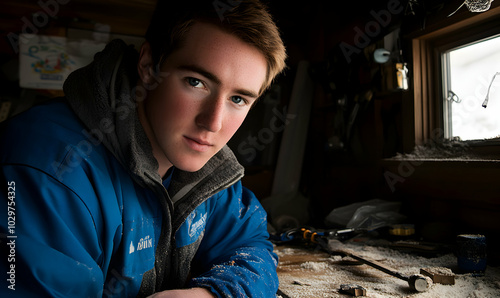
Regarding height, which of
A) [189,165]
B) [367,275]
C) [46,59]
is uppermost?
[46,59]

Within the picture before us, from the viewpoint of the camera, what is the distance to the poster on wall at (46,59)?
2.39 metres

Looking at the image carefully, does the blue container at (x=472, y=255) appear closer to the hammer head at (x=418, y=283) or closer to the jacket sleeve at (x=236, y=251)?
the hammer head at (x=418, y=283)

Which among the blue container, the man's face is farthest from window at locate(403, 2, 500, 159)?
the man's face

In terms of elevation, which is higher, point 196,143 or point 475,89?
point 475,89

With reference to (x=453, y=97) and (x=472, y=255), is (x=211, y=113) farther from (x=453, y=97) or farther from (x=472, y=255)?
(x=453, y=97)

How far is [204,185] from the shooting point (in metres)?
1.02

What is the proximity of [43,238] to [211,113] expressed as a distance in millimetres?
435

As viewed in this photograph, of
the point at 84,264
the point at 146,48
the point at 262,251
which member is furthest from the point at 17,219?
the point at 262,251

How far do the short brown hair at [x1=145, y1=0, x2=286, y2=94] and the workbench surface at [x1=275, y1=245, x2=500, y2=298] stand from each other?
678mm

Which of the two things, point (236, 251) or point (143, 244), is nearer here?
point (143, 244)

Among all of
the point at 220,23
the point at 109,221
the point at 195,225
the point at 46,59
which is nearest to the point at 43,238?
the point at 109,221

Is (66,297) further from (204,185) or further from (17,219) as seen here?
(204,185)

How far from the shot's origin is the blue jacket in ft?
2.06

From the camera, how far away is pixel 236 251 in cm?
103
